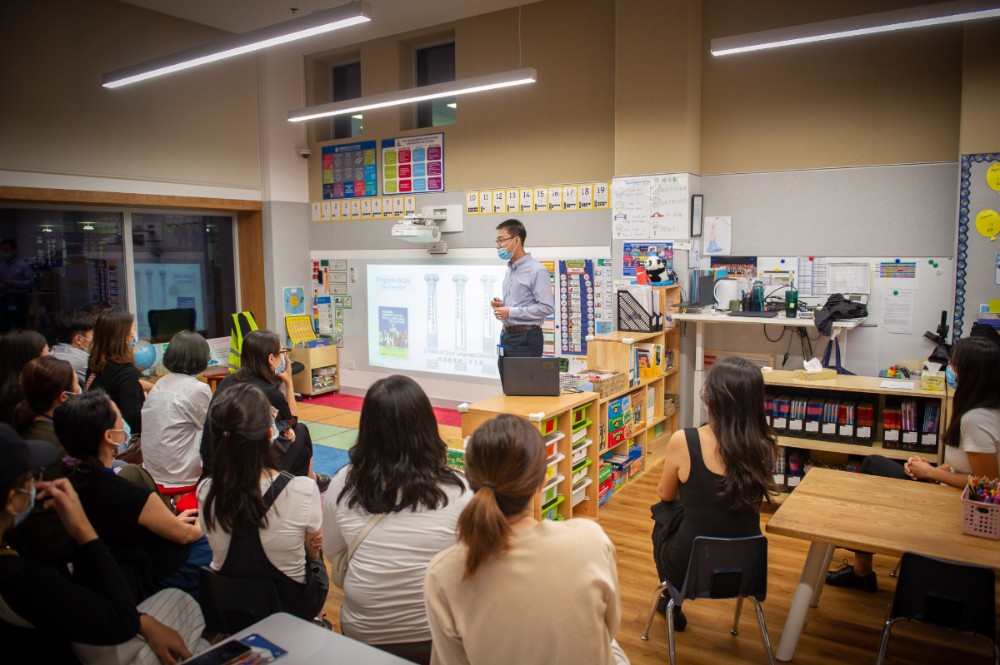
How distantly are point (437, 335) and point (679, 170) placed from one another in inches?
125

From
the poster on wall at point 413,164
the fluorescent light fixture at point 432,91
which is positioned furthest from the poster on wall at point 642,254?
the poster on wall at point 413,164

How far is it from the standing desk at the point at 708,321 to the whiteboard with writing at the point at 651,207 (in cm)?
74

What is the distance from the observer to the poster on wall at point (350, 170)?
7.78 metres

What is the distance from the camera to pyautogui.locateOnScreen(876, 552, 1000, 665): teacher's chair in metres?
2.25

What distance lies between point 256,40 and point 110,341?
2.40 metres

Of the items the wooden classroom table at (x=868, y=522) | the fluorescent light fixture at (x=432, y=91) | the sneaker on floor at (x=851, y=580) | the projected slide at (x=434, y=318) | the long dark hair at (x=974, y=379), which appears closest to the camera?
the wooden classroom table at (x=868, y=522)

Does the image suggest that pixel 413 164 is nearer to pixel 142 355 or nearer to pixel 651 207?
pixel 651 207

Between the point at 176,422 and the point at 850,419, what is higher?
the point at 176,422

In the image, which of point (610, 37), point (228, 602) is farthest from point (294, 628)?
point (610, 37)

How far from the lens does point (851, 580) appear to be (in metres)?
3.63

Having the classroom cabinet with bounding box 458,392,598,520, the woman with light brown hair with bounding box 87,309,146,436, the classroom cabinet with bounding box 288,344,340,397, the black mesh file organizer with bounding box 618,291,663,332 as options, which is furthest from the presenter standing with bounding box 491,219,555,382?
the classroom cabinet with bounding box 288,344,340,397

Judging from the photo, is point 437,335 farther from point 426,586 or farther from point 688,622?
point 426,586

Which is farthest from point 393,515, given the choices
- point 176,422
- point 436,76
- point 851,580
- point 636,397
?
point 436,76

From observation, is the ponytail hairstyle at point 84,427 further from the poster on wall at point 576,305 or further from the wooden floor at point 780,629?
the poster on wall at point 576,305
